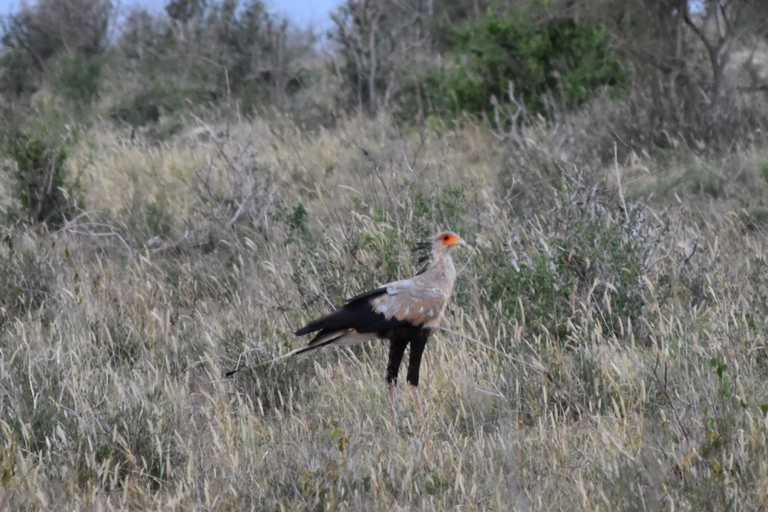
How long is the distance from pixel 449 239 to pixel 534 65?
25.2ft

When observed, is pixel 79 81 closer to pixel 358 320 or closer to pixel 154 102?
pixel 154 102

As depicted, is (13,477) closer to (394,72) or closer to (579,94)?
(579,94)

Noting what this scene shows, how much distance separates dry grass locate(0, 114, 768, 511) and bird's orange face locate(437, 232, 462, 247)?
0.51 metres

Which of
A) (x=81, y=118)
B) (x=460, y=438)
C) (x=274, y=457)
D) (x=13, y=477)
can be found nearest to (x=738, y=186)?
(x=460, y=438)

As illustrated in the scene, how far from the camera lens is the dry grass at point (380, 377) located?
2.84 meters

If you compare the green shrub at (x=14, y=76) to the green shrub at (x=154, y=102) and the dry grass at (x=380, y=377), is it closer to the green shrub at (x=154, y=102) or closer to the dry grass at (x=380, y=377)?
the green shrub at (x=154, y=102)

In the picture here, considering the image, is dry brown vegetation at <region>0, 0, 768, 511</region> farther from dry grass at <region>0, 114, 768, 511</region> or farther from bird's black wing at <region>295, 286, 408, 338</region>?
bird's black wing at <region>295, 286, 408, 338</region>

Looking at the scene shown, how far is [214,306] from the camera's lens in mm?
5316

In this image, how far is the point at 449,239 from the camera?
3.71 metres

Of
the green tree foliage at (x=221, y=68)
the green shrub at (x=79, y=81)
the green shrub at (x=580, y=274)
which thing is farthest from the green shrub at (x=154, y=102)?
the green shrub at (x=580, y=274)

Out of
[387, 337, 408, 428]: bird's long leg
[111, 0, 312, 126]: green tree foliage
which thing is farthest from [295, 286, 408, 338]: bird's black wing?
[111, 0, 312, 126]: green tree foliage

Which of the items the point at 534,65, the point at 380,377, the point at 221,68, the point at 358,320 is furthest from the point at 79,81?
the point at 358,320

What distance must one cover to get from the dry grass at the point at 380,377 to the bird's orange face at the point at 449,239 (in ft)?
1.68

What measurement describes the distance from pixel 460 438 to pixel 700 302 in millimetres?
1946
